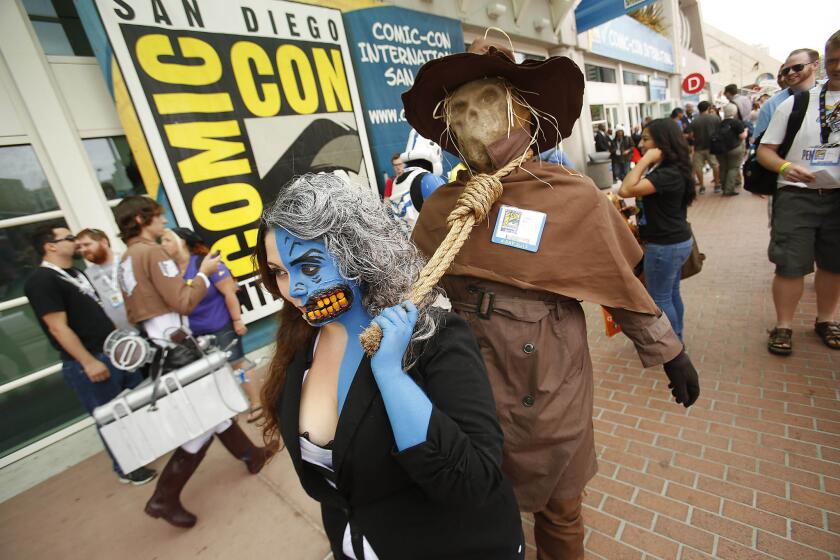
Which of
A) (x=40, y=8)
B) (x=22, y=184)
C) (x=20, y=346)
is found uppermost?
(x=40, y=8)

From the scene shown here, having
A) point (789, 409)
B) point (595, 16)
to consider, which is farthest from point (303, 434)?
point (595, 16)

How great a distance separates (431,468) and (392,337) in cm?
30

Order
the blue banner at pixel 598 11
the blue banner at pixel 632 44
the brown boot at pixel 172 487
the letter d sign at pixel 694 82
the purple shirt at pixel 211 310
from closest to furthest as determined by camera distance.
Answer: the brown boot at pixel 172 487 < the purple shirt at pixel 211 310 < the blue banner at pixel 598 11 < the letter d sign at pixel 694 82 < the blue banner at pixel 632 44

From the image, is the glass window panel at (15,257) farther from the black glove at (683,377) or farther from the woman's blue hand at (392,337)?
the black glove at (683,377)

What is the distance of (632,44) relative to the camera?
13.5m

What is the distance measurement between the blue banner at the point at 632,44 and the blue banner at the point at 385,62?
23.7 feet

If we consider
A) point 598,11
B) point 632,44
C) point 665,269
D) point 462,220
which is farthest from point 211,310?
point 632,44

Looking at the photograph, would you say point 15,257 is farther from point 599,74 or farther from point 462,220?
point 599,74

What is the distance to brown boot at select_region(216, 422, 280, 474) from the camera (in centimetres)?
254

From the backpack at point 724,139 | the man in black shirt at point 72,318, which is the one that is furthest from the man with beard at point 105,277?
the backpack at point 724,139

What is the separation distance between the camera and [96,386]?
2.78 m

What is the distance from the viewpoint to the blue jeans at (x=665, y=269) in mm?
2676

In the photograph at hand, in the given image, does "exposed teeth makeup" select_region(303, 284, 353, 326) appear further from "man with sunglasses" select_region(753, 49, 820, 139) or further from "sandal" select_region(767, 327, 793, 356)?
"man with sunglasses" select_region(753, 49, 820, 139)

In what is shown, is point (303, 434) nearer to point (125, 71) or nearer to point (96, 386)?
point (96, 386)
